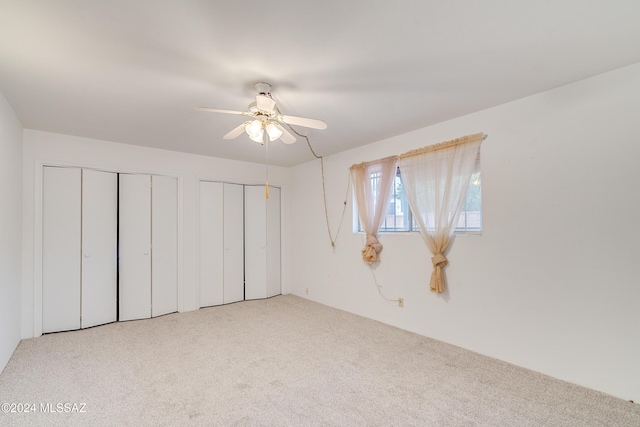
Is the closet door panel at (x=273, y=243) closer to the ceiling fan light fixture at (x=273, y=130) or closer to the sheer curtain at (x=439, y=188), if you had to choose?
the sheer curtain at (x=439, y=188)

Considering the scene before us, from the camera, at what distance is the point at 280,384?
2.24 metres

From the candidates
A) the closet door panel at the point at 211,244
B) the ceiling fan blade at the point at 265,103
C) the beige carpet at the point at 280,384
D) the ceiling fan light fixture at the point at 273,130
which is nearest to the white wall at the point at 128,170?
the closet door panel at the point at 211,244

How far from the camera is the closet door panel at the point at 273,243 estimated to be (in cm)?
Answer: 504

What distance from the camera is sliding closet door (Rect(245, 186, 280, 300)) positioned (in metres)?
4.86

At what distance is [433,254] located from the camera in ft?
10.0

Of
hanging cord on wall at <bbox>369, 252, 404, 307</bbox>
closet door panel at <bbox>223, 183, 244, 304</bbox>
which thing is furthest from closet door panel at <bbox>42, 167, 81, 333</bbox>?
hanging cord on wall at <bbox>369, 252, 404, 307</bbox>

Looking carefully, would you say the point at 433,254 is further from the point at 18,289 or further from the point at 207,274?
the point at 18,289

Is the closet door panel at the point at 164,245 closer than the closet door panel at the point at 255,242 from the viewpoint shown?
Yes

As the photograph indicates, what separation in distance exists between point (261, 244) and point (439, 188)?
3.12m

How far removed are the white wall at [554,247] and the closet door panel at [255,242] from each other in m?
2.61

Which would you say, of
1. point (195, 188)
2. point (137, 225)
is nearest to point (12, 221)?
point (137, 225)

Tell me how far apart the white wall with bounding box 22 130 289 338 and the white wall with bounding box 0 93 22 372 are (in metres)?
0.15

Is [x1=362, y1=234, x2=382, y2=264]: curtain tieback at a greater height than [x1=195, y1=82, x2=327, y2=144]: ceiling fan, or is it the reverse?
[x1=195, y1=82, x2=327, y2=144]: ceiling fan

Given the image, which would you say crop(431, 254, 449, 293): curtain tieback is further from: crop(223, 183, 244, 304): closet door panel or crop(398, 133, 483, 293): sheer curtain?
crop(223, 183, 244, 304): closet door panel
